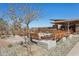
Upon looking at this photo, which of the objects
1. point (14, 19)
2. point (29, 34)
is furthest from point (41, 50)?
point (14, 19)

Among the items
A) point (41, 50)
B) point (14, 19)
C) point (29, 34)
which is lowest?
point (41, 50)

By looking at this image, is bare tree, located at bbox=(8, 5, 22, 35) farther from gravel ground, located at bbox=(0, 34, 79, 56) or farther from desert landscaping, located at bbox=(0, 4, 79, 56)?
gravel ground, located at bbox=(0, 34, 79, 56)

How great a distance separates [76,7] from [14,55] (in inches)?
37.5

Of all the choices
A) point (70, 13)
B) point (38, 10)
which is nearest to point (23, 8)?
point (38, 10)

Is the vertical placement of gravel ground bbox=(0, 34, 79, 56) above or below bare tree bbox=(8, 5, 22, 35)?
below

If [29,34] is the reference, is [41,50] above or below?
below

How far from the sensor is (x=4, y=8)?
5.76 meters

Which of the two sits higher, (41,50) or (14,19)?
A: (14,19)

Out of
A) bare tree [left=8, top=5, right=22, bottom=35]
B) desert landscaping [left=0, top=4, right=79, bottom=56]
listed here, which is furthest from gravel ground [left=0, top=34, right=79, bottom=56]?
bare tree [left=8, top=5, right=22, bottom=35]

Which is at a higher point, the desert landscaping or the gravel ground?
the desert landscaping

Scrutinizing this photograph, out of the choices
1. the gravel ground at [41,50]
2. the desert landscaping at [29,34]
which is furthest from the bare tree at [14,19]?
the gravel ground at [41,50]

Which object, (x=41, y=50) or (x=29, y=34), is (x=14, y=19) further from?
(x=41, y=50)

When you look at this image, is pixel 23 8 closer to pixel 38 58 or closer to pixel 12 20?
pixel 12 20

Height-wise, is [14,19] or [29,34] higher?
[14,19]
